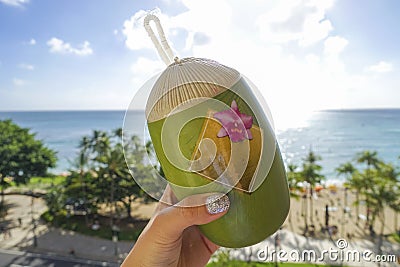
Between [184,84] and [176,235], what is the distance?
355mm

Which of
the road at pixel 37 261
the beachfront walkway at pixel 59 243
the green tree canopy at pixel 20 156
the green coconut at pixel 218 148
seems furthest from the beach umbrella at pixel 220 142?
the green tree canopy at pixel 20 156

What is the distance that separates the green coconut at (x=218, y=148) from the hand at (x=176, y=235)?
24 millimetres

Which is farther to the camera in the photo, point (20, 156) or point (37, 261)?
point (20, 156)

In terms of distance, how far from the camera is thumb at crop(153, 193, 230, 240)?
2.18 ft

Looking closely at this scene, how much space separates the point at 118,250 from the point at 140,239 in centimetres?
675

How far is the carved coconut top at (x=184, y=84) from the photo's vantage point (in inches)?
24.1

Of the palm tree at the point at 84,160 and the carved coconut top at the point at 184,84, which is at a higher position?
the carved coconut top at the point at 184,84

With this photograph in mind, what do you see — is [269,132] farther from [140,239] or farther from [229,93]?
[140,239]

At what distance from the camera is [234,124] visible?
2.03 ft

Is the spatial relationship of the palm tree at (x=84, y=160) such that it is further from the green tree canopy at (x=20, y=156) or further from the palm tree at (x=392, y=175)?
the palm tree at (x=392, y=175)

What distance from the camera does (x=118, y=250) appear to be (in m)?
6.95

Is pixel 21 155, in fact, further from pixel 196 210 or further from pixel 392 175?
pixel 196 210

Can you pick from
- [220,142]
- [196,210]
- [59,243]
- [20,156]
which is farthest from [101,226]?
[220,142]

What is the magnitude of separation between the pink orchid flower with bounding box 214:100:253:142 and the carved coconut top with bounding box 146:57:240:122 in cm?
4
